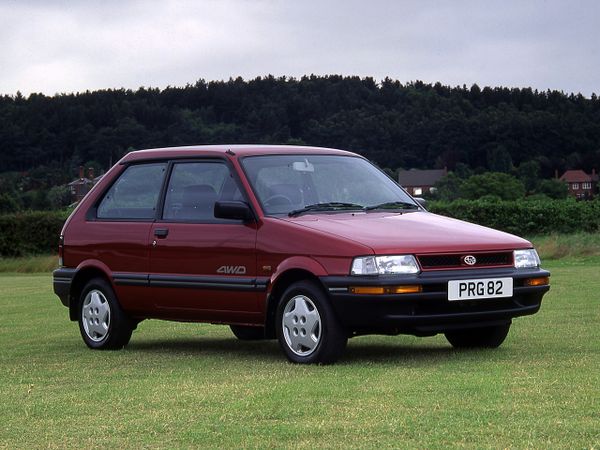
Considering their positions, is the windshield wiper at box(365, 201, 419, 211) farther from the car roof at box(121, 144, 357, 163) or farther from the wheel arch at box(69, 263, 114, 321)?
the wheel arch at box(69, 263, 114, 321)

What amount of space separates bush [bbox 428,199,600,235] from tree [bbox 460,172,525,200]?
134 ft

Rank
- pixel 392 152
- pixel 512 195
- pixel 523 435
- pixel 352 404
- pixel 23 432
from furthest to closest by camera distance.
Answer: pixel 392 152, pixel 512 195, pixel 352 404, pixel 23 432, pixel 523 435

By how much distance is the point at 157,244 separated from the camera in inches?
459

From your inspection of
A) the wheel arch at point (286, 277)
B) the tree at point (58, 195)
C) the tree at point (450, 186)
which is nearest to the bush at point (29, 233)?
the wheel arch at point (286, 277)

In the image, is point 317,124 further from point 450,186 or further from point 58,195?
point 58,195

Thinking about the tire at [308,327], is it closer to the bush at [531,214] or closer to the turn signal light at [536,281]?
the turn signal light at [536,281]

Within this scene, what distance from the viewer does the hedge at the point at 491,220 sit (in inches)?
1980

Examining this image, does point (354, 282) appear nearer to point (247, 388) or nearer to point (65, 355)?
point (247, 388)

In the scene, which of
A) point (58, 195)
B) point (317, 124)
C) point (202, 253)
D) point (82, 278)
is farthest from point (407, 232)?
point (317, 124)

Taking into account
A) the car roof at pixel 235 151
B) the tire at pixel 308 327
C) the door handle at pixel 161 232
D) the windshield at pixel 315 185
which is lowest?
the tire at pixel 308 327

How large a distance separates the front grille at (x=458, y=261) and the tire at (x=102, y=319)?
137 inches

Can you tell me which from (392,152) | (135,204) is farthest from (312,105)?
(135,204)

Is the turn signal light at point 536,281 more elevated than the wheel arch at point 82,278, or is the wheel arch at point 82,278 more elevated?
the turn signal light at point 536,281

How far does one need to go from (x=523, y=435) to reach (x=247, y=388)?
2.64 m
